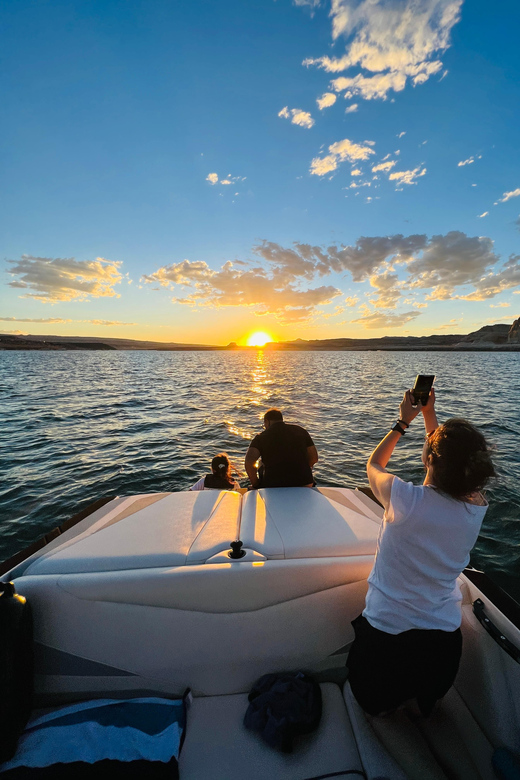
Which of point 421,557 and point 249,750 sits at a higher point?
point 421,557

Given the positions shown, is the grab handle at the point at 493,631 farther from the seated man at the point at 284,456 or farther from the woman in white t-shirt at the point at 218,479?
the woman in white t-shirt at the point at 218,479

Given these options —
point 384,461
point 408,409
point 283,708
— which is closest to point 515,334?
point 408,409

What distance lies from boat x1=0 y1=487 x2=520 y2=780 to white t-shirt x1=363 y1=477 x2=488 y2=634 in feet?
2.11

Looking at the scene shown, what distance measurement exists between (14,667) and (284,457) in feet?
11.7

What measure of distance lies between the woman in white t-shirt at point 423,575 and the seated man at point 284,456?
265 cm

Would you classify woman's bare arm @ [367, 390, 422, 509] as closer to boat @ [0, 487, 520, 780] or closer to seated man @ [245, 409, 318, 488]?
boat @ [0, 487, 520, 780]

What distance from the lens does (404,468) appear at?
938 cm

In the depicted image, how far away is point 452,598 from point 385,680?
0.70 meters

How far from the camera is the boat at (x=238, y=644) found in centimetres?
228

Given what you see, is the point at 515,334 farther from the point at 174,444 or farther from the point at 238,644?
the point at 238,644

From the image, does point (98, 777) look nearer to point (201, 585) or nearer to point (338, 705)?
point (201, 585)

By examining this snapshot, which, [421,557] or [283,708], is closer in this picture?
[421,557]

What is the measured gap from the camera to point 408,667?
2.11m

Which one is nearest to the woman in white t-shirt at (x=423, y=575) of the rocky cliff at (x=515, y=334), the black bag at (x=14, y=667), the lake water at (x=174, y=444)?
the lake water at (x=174, y=444)
